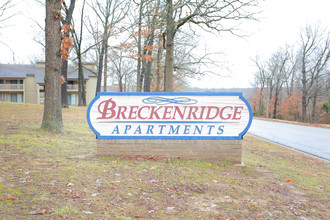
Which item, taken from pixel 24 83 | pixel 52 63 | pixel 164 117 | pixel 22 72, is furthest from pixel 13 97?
pixel 164 117

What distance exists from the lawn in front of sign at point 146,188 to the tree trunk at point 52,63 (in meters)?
2.13

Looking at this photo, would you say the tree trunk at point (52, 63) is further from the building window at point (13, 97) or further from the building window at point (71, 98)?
the building window at point (13, 97)

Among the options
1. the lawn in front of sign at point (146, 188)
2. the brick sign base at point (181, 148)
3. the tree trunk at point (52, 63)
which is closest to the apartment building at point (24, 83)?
the tree trunk at point (52, 63)

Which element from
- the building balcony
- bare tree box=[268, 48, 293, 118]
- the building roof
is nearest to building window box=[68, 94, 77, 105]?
the building roof

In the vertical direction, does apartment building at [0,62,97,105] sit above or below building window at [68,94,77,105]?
above

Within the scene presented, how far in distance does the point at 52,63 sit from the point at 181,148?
5.56m

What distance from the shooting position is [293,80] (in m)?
50.1

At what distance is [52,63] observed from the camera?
893 cm

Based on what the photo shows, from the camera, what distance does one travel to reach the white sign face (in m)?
6.42

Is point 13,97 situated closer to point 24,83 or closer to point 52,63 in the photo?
point 24,83

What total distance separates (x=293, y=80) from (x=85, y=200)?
5346 centimetres

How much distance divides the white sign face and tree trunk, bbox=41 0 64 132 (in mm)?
3410

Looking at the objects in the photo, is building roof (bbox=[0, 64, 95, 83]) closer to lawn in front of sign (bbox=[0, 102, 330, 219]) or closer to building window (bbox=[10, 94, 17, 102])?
building window (bbox=[10, 94, 17, 102])

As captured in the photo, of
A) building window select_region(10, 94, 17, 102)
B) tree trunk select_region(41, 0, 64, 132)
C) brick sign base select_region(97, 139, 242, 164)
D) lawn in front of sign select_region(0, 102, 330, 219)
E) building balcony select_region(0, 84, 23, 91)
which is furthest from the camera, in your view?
building window select_region(10, 94, 17, 102)
